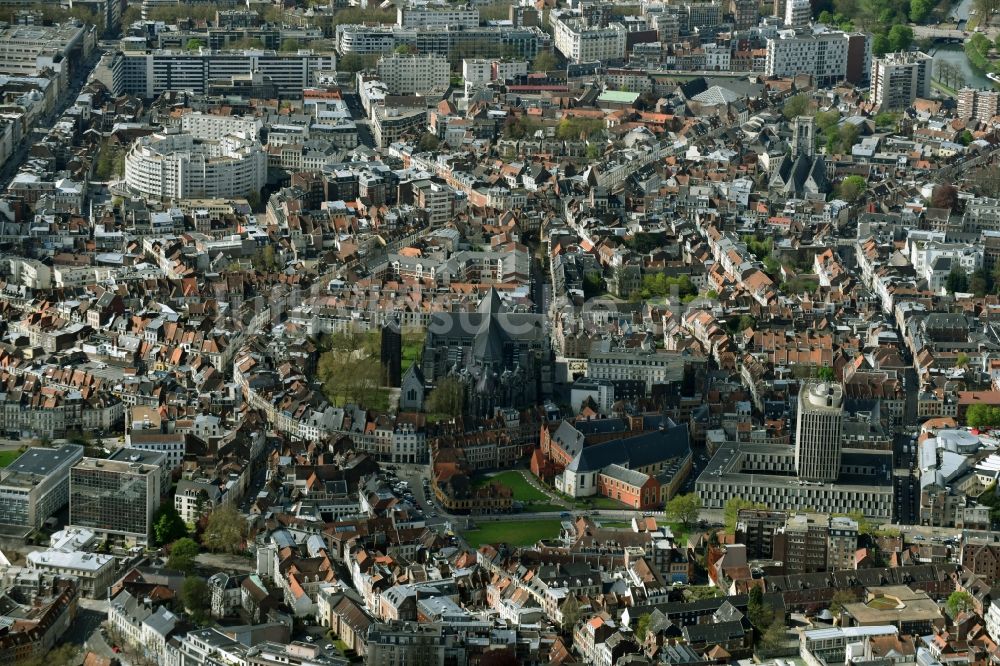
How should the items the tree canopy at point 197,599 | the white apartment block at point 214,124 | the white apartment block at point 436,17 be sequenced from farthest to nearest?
1. the white apartment block at point 436,17
2. the white apartment block at point 214,124
3. the tree canopy at point 197,599

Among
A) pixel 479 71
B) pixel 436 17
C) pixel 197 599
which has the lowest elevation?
pixel 197 599

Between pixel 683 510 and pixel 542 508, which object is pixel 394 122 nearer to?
pixel 542 508

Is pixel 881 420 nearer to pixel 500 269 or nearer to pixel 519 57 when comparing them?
pixel 500 269

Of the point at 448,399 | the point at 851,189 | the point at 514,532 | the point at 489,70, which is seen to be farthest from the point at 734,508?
the point at 489,70

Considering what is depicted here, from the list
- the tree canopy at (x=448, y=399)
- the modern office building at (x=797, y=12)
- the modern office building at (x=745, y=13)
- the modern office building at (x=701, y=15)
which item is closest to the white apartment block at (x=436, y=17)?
the modern office building at (x=701, y=15)

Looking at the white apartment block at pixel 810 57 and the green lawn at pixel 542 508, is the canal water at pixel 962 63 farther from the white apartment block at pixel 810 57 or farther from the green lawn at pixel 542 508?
the green lawn at pixel 542 508
